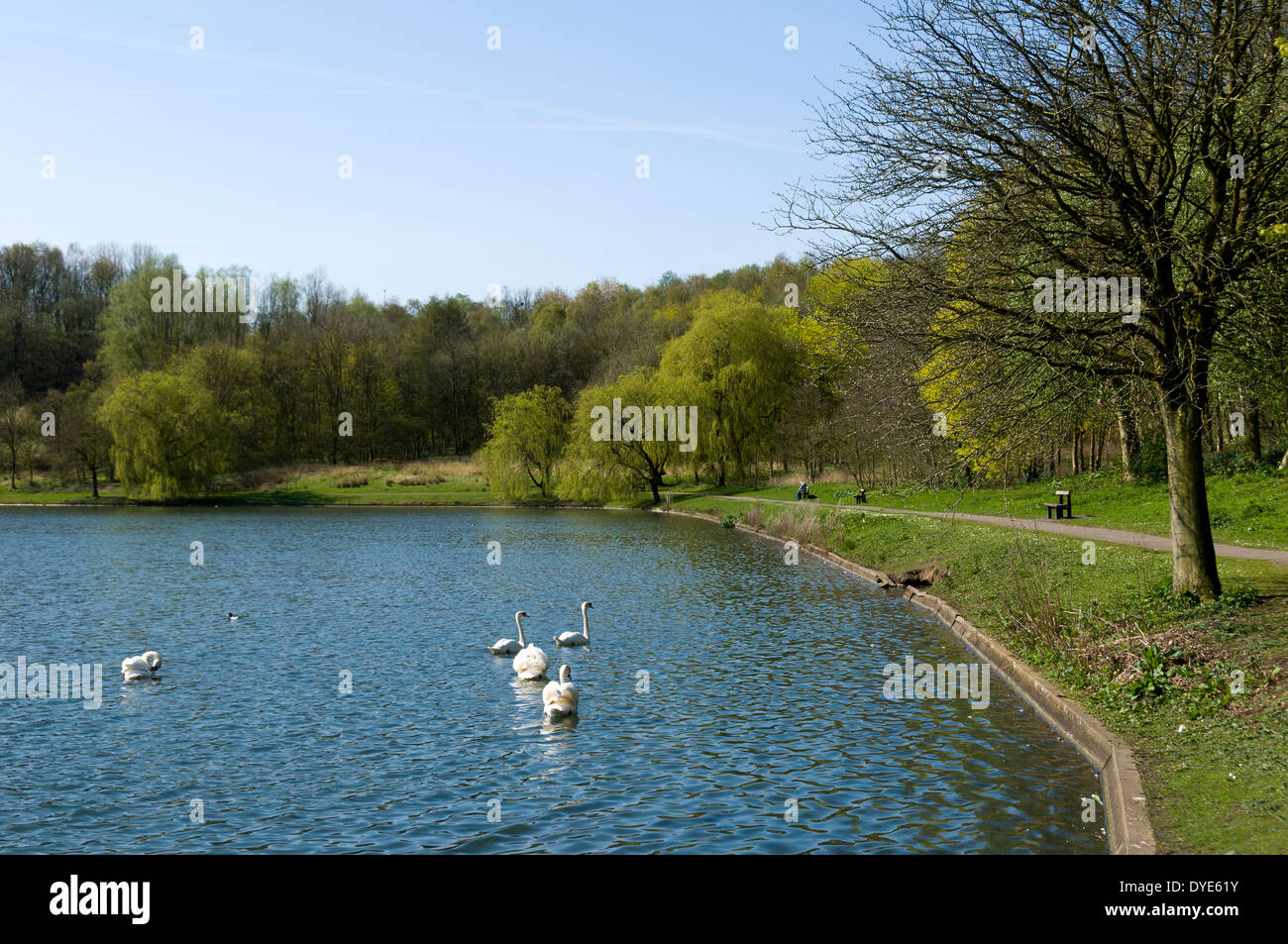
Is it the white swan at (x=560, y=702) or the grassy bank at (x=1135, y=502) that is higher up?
the grassy bank at (x=1135, y=502)

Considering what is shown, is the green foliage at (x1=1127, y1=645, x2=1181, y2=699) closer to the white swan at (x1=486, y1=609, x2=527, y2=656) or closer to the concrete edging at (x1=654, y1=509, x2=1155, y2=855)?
the concrete edging at (x1=654, y1=509, x2=1155, y2=855)

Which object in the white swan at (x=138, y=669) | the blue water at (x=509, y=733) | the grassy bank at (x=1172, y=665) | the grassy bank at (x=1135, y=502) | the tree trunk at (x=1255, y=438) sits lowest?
the blue water at (x=509, y=733)

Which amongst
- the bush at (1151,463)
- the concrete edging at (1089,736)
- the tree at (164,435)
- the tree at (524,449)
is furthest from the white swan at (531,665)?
the tree at (164,435)

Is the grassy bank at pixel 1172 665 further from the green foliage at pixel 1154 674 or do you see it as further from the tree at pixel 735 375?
the tree at pixel 735 375

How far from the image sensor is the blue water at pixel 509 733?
33.5 ft

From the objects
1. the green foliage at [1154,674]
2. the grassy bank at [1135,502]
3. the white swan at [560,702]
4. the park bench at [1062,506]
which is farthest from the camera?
the park bench at [1062,506]

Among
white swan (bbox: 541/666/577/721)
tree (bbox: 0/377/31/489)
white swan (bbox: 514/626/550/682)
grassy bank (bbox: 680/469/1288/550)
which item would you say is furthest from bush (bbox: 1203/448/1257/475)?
tree (bbox: 0/377/31/489)

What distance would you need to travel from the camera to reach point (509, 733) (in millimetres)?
13875

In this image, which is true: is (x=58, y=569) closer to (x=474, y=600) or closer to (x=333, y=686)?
(x=474, y=600)

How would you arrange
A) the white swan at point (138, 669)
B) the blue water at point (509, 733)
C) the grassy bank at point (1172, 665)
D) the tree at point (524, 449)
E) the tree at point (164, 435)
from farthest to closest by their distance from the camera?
the tree at point (164, 435) → the tree at point (524, 449) → the white swan at point (138, 669) → the blue water at point (509, 733) → the grassy bank at point (1172, 665)

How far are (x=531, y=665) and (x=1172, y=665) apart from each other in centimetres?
941

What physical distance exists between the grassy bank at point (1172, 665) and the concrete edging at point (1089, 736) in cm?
16

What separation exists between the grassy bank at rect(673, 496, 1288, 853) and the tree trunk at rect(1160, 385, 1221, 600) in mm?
382

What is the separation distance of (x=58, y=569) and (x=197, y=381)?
42.9 m
